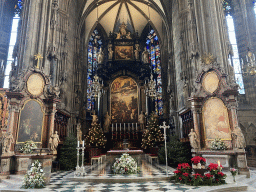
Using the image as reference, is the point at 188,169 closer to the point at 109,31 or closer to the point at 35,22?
the point at 35,22

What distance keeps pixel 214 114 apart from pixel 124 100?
14.7 metres

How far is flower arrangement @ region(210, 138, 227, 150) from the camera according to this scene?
1043cm

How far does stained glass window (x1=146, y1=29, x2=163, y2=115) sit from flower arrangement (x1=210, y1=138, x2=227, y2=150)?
44.5 ft

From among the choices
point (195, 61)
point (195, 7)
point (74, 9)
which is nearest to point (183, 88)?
point (195, 61)

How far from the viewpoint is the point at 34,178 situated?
21.8 feet

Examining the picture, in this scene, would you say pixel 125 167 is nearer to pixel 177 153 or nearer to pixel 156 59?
pixel 177 153

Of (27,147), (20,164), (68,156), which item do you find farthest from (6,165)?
(68,156)

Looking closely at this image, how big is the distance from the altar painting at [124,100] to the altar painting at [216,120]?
43.7 feet

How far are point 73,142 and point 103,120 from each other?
36.9 feet

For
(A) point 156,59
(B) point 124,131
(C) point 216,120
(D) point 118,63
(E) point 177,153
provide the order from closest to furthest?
(C) point 216,120, (E) point 177,153, (B) point 124,131, (D) point 118,63, (A) point 156,59

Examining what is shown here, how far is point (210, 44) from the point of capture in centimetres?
1380

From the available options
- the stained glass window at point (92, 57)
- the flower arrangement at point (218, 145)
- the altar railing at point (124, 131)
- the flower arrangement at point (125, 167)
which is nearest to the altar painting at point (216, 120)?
the flower arrangement at point (218, 145)

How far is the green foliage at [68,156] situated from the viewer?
39.5 ft

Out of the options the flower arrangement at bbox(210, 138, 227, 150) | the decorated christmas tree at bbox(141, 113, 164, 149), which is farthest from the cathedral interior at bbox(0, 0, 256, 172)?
the flower arrangement at bbox(210, 138, 227, 150)
